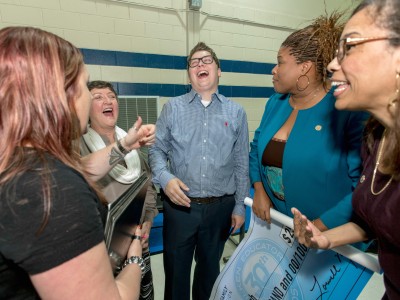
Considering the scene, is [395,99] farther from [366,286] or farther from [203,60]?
[366,286]

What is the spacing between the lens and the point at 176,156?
1854 millimetres

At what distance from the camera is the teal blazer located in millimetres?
1205

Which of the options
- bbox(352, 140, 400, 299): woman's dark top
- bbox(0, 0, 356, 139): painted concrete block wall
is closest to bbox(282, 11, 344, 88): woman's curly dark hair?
bbox(352, 140, 400, 299): woman's dark top

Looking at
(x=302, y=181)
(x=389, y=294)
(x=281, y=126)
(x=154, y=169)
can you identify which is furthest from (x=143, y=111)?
(x=389, y=294)

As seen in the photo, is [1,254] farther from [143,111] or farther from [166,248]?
[143,111]

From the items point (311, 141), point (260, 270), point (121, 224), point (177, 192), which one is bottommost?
point (260, 270)

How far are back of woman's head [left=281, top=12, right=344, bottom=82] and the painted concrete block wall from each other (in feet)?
5.77

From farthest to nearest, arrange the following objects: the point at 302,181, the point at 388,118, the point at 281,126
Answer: the point at 281,126, the point at 302,181, the point at 388,118

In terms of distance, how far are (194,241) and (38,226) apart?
4.77 ft

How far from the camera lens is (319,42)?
132 centimetres

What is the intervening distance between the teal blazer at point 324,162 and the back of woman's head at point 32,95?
107 cm

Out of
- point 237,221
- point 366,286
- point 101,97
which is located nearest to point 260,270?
point 237,221

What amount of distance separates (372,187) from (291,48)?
853mm

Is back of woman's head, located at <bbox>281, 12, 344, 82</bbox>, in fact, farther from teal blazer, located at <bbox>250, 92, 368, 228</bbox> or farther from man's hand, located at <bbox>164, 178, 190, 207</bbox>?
man's hand, located at <bbox>164, 178, 190, 207</bbox>
